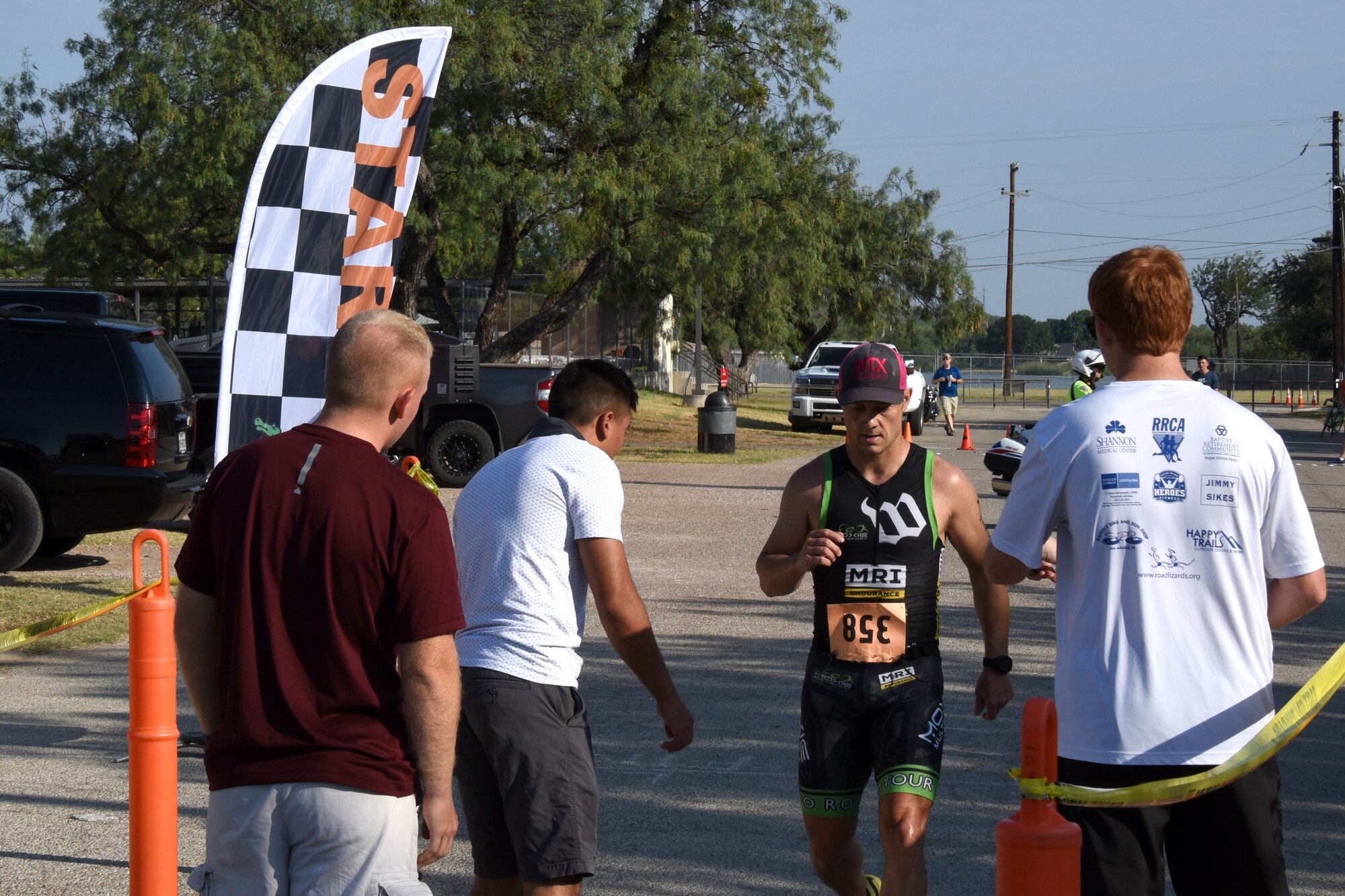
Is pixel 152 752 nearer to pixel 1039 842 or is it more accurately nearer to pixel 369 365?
pixel 369 365

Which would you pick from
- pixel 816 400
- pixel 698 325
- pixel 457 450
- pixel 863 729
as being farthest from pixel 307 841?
pixel 698 325

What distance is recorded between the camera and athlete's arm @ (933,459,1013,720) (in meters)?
3.96

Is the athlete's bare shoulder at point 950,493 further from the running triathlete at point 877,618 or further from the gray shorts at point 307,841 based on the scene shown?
the gray shorts at point 307,841

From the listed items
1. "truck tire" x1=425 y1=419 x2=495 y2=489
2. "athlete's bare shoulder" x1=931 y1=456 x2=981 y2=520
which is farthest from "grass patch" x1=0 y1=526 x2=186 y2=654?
"athlete's bare shoulder" x1=931 y1=456 x2=981 y2=520

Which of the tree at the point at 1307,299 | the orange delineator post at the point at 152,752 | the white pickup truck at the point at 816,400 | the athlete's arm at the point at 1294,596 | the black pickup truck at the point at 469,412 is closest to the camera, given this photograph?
the athlete's arm at the point at 1294,596

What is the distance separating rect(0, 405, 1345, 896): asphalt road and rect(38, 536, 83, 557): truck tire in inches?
136

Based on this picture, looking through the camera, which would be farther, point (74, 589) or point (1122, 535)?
point (74, 589)

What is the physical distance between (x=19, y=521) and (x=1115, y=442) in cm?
913

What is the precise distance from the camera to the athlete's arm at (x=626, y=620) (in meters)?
3.46

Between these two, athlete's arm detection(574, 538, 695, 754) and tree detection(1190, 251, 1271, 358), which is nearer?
athlete's arm detection(574, 538, 695, 754)

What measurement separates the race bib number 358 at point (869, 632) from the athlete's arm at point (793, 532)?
0.63 feet

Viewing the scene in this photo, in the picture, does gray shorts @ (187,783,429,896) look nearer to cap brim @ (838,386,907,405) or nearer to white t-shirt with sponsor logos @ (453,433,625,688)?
white t-shirt with sponsor logos @ (453,433,625,688)

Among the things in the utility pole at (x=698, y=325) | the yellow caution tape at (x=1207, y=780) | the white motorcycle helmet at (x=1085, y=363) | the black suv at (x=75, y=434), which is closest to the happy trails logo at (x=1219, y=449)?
the yellow caution tape at (x=1207, y=780)

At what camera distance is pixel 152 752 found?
3.68m
